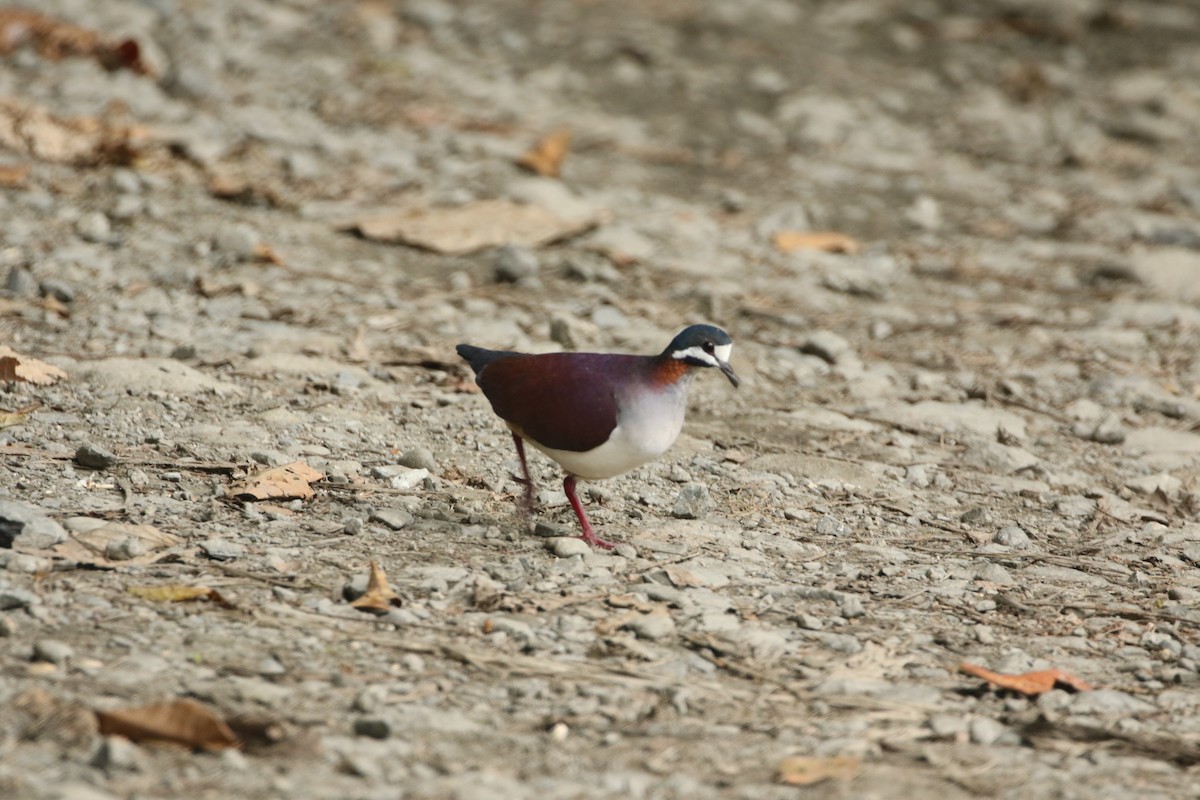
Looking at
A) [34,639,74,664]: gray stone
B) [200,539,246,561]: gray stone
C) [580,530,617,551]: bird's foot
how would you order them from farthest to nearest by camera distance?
[580,530,617,551]: bird's foot < [200,539,246,561]: gray stone < [34,639,74,664]: gray stone

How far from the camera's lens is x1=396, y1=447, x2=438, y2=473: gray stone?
539 centimetres

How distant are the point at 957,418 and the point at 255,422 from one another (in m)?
3.02

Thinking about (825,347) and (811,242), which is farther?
(811,242)

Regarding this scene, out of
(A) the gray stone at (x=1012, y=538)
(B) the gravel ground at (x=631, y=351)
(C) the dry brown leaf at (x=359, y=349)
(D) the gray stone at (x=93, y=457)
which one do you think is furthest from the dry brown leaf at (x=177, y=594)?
(A) the gray stone at (x=1012, y=538)

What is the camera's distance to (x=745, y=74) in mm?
10805

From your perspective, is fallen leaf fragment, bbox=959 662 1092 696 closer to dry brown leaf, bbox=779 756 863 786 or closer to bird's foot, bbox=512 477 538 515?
dry brown leaf, bbox=779 756 863 786

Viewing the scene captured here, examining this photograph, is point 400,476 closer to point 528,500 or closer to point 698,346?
point 528,500

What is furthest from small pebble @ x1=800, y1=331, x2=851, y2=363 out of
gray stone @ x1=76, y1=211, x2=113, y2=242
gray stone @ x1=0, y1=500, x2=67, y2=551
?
gray stone @ x1=0, y1=500, x2=67, y2=551

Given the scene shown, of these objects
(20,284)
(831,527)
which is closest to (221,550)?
(831,527)

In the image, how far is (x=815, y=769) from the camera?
11.9ft

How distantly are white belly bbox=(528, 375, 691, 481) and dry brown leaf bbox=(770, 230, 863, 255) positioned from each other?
3.61 meters

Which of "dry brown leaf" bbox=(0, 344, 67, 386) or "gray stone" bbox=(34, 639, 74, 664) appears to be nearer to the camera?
"gray stone" bbox=(34, 639, 74, 664)

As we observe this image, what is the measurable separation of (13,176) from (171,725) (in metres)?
4.91

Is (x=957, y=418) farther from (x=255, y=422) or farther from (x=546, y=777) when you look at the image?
(x=546, y=777)
